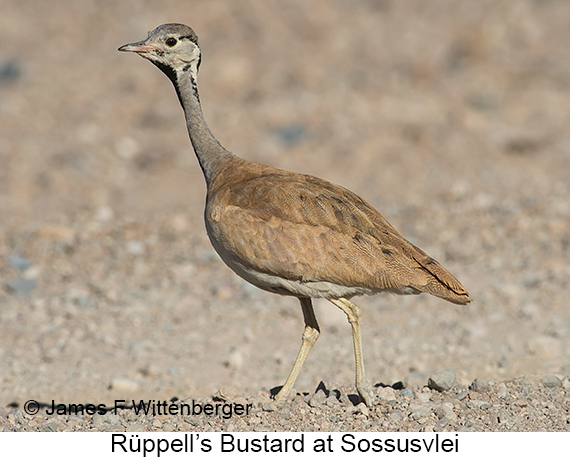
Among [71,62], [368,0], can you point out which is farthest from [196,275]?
[368,0]

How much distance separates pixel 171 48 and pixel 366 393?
112 inches

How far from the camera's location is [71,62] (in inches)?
581

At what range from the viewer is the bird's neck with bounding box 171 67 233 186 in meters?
6.11

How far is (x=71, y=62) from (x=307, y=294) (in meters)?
10.9

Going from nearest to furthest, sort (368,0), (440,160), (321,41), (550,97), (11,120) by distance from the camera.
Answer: (440,160)
(11,120)
(550,97)
(321,41)
(368,0)

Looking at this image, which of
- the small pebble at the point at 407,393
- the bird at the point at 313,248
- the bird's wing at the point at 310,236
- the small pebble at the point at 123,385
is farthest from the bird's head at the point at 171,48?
the small pebble at the point at 407,393

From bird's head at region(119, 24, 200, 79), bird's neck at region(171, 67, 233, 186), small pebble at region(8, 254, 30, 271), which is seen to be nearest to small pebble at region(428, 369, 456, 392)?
bird's neck at region(171, 67, 233, 186)

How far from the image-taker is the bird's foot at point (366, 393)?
5260 millimetres

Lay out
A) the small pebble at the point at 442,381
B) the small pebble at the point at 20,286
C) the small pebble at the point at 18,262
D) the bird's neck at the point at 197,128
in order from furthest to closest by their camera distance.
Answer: the small pebble at the point at 18,262 → the small pebble at the point at 20,286 → the bird's neck at the point at 197,128 → the small pebble at the point at 442,381

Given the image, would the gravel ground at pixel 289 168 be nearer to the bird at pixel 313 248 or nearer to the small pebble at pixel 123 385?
the small pebble at pixel 123 385

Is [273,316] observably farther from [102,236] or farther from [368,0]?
[368,0]

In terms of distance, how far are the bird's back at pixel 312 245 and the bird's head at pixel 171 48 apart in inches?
43.8

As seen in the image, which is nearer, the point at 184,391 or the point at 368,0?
the point at 184,391

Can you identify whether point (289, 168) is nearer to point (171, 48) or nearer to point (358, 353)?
point (171, 48)
